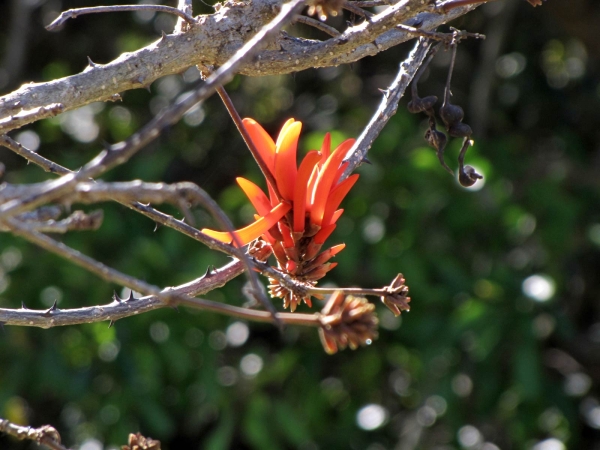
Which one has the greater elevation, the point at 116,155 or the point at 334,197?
the point at 116,155

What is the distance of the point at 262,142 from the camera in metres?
1.03

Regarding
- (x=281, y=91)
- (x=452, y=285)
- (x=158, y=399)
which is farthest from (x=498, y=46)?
(x=158, y=399)

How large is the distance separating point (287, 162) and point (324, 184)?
0.06 meters

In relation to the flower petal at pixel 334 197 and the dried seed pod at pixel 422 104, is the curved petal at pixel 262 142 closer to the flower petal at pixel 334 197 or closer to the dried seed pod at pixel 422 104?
the flower petal at pixel 334 197

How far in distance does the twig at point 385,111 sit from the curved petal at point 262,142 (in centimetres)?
12

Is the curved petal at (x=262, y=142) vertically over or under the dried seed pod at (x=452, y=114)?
over

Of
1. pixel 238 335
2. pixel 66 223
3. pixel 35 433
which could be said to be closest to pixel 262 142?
pixel 66 223

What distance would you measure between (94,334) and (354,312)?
220 cm

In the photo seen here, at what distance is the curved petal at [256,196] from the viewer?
1.00 m

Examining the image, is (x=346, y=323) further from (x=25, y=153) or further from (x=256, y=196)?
(x=25, y=153)

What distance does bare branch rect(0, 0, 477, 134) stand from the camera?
1.00 meters

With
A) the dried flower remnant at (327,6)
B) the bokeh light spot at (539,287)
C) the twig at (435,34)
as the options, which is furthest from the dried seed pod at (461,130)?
the bokeh light spot at (539,287)

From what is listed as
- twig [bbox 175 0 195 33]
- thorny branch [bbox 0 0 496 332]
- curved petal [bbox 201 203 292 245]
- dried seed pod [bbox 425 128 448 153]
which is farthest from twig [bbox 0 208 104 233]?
dried seed pod [bbox 425 128 448 153]

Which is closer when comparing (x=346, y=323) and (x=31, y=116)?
(x=346, y=323)
